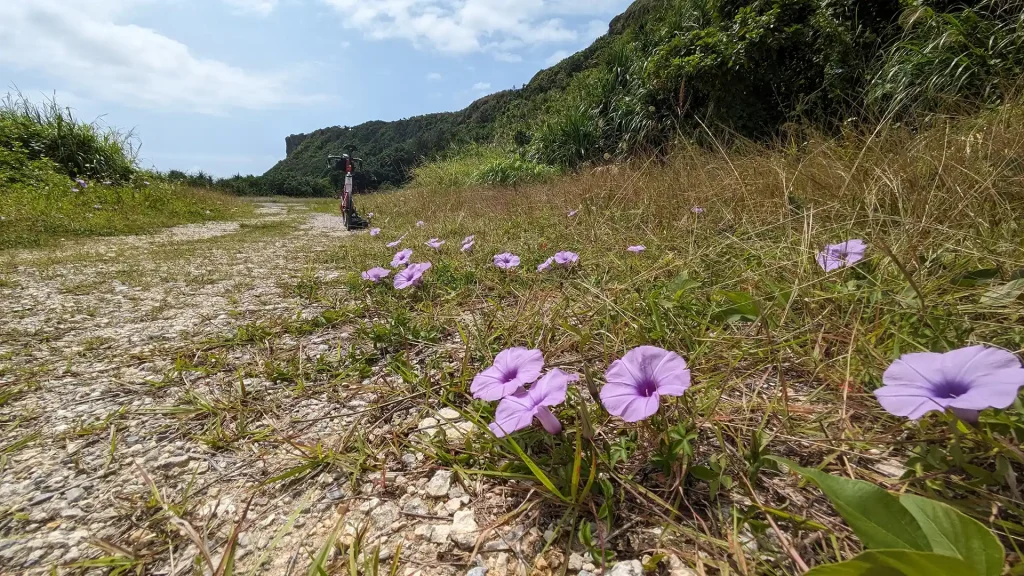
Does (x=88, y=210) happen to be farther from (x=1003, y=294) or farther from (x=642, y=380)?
(x=1003, y=294)

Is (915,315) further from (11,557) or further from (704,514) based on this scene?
(11,557)

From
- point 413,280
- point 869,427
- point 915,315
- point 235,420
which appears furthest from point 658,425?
point 413,280

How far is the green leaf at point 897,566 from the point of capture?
1.30 feet

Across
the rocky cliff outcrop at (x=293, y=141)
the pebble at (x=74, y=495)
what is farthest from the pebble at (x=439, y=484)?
the rocky cliff outcrop at (x=293, y=141)

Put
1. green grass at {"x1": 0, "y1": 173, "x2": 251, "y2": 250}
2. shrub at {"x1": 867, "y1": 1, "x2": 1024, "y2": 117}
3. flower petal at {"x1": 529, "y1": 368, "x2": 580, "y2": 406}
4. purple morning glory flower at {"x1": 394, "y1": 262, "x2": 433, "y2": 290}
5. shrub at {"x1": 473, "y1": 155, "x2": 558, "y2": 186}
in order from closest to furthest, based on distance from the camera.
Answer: flower petal at {"x1": 529, "y1": 368, "x2": 580, "y2": 406} → purple morning glory flower at {"x1": 394, "y1": 262, "x2": 433, "y2": 290} → shrub at {"x1": 867, "y1": 1, "x2": 1024, "y2": 117} → green grass at {"x1": 0, "y1": 173, "x2": 251, "y2": 250} → shrub at {"x1": 473, "y1": 155, "x2": 558, "y2": 186}

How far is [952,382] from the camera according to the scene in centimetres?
60

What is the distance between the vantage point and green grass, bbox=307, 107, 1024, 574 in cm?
63

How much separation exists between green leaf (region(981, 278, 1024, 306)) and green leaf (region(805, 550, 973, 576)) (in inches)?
31.2

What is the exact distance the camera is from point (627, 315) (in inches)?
48.3

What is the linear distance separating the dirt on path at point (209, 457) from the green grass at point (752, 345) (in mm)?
104

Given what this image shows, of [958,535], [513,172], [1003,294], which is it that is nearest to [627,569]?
[958,535]

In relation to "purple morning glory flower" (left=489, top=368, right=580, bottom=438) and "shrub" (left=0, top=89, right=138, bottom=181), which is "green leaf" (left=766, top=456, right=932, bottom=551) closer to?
"purple morning glory flower" (left=489, top=368, right=580, bottom=438)

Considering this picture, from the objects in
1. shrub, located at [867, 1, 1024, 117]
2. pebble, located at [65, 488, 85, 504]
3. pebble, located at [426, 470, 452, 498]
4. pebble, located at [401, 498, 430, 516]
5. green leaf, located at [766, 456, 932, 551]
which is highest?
shrub, located at [867, 1, 1024, 117]

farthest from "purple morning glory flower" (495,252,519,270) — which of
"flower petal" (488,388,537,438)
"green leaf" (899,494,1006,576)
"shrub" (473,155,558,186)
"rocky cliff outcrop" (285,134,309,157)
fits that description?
"rocky cliff outcrop" (285,134,309,157)
